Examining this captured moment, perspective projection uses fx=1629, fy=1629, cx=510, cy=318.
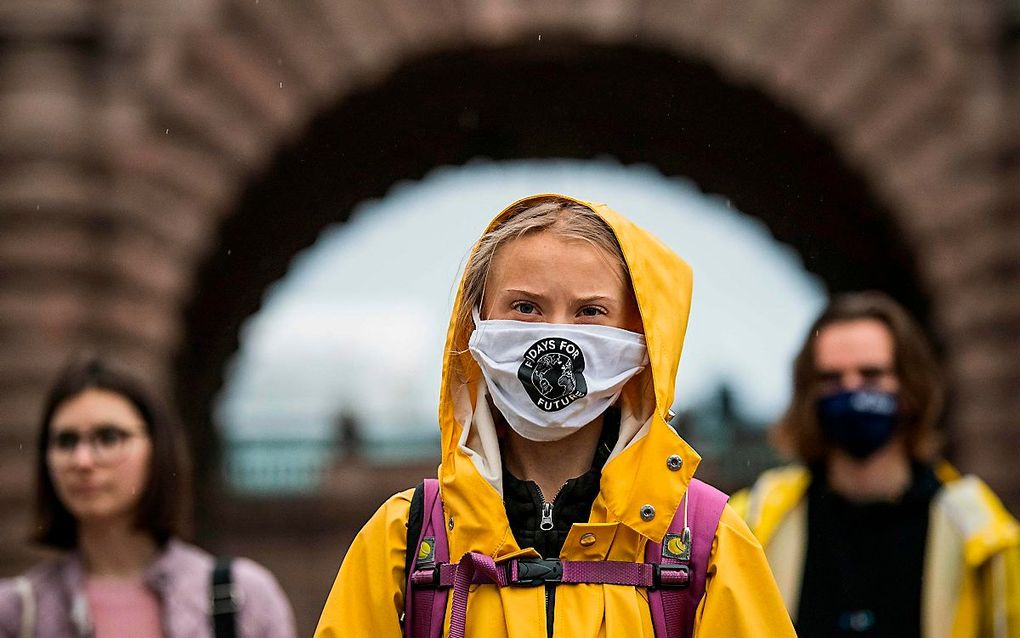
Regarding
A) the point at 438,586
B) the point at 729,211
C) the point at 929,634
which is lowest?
the point at 929,634

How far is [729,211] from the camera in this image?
46.2ft

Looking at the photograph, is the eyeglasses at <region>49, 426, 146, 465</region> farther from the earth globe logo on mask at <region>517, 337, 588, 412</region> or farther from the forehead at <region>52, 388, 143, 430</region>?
the earth globe logo on mask at <region>517, 337, 588, 412</region>

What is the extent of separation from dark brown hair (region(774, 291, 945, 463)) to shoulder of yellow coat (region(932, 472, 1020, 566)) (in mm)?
183

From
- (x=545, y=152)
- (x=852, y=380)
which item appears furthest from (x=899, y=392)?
(x=545, y=152)

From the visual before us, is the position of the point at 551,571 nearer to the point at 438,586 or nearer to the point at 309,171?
the point at 438,586

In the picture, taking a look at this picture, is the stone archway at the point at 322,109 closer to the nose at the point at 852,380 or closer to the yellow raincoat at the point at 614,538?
the nose at the point at 852,380

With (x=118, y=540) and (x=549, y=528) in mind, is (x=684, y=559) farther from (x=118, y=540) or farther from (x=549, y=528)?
(x=118, y=540)

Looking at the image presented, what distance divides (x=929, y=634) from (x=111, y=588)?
5.82 ft

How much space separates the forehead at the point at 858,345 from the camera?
12.9 ft

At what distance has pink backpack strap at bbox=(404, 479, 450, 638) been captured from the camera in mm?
2345

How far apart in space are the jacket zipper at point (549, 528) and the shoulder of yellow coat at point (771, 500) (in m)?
1.36

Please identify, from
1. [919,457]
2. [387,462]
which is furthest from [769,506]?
[387,462]

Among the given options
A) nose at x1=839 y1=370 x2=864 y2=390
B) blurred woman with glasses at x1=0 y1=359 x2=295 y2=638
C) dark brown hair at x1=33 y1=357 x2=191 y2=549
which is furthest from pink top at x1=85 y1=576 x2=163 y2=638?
nose at x1=839 y1=370 x2=864 y2=390

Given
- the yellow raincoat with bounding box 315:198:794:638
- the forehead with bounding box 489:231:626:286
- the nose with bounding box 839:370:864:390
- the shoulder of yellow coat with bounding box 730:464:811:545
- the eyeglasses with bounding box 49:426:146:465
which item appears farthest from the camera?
the nose with bounding box 839:370:864:390
